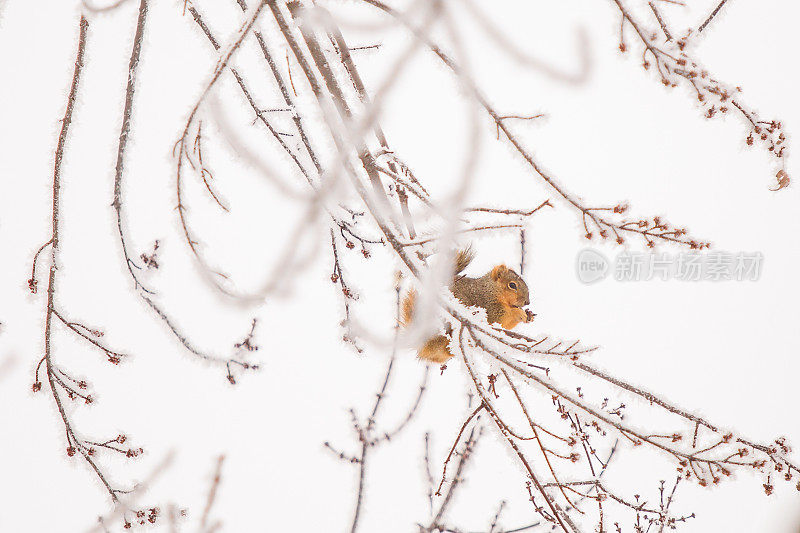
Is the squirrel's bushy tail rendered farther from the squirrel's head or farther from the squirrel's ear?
the squirrel's ear

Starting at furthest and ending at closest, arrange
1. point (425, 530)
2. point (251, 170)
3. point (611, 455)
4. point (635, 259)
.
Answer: point (635, 259) → point (611, 455) → point (425, 530) → point (251, 170)

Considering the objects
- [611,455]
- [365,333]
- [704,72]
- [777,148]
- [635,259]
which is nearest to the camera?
[704,72]

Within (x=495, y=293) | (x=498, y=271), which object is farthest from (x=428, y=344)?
(x=498, y=271)

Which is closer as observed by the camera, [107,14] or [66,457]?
[107,14]

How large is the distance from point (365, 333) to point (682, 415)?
0.95 metres

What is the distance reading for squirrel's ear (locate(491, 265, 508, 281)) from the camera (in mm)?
3174

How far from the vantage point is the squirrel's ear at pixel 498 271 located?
317 cm

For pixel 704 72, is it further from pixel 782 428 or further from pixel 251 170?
pixel 782 428

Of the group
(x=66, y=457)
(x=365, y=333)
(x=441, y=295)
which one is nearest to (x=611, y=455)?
(x=365, y=333)

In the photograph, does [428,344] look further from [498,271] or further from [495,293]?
[498,271]

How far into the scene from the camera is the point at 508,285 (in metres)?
3.12

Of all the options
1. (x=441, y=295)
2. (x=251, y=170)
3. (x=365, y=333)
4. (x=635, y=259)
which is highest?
(x=635, y=259)

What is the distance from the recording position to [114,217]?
5.19 feet

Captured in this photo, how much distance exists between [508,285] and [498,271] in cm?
11
